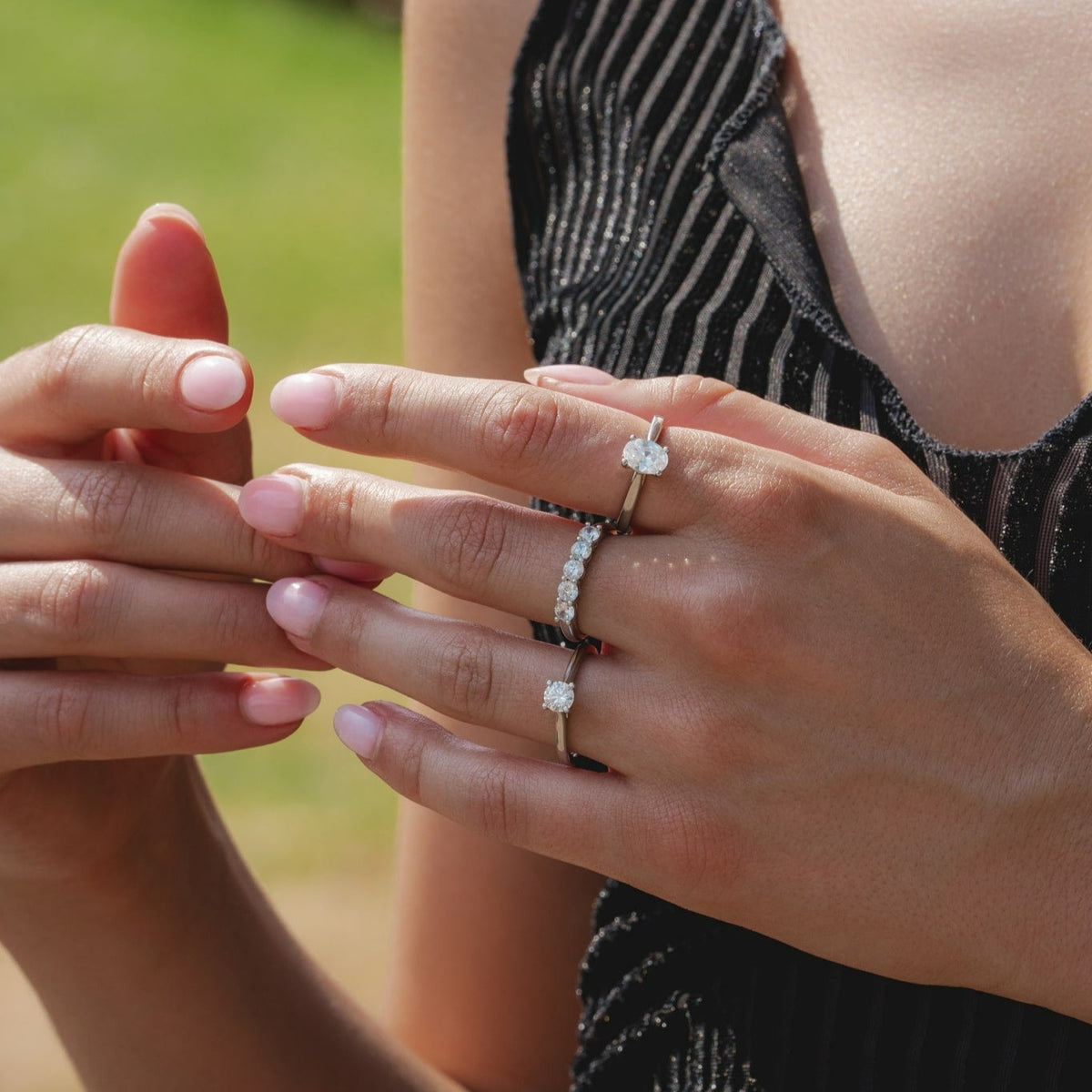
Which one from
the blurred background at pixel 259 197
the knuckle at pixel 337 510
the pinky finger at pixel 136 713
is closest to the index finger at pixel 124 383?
the knuckle at pixel 337 510

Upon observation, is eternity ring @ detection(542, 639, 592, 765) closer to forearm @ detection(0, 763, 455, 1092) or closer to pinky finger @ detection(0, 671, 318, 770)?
pinky finger @ detection(0, 671, 318, 770)

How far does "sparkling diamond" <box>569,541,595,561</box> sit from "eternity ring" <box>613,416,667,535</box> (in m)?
0.04

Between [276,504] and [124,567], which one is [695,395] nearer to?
[276,504]

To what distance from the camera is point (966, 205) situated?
1.11 metres

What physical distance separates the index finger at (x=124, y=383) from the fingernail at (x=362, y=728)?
246 mm

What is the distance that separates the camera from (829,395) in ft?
3.59

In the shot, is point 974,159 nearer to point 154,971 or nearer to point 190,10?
point 154,971

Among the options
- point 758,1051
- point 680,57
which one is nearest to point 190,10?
point 680,57

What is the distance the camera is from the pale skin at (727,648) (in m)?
0.87

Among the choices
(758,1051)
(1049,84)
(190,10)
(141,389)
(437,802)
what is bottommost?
(758,1051)

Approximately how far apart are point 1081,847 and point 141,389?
0.76 m

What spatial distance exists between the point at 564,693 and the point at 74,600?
0.40 meters

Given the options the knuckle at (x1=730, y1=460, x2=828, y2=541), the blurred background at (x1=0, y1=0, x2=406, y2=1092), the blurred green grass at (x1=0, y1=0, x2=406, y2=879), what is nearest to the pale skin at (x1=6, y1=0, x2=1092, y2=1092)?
the knuckle at (x1=730, y1=460, x2=828, y2=541)

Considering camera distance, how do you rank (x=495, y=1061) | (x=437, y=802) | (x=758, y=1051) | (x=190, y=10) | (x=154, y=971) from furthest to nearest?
(x=190, y=10) < (x=495, y=1061) < (x=154, y=971) < (x=758, y=1051) < (x=437, y=802)
